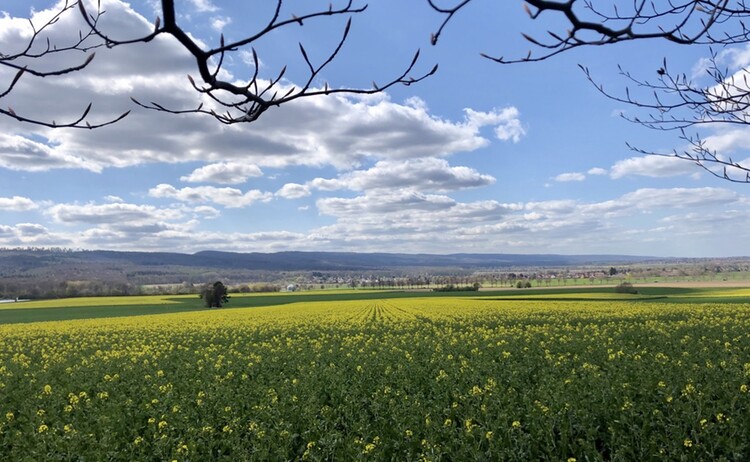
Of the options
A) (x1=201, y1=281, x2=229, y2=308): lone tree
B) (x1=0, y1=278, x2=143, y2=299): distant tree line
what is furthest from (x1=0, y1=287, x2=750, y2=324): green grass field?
(x1=0, y1=278, x2=143, y2=299): distant tree line

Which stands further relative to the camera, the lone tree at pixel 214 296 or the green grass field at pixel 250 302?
the lone tree at pixel 214 296

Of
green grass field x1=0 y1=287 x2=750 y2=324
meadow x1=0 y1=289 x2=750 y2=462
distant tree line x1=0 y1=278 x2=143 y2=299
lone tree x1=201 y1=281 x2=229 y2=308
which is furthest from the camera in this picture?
distant tree line x1=0 y1=278 x2=143 y2=299

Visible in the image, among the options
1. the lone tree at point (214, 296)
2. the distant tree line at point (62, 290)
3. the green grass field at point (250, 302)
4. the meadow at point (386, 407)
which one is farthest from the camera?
the distant tree line at point (62, 290)

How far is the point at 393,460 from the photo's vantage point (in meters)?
6.29

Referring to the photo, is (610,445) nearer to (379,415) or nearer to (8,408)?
(379,415)

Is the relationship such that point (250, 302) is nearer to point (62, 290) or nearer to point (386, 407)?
point (62, 290)

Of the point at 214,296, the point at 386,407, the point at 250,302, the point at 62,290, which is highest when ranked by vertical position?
the point at 386,407

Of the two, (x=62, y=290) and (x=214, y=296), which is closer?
(x=214, y=296)

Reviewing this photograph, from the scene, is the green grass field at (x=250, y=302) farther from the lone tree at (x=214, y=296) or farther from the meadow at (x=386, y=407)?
the meadow at (x=386, y=407)

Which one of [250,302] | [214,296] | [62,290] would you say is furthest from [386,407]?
[62,290]

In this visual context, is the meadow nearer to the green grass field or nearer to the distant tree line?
the green grass field

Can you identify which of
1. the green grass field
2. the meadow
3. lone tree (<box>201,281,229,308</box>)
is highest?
the meadow

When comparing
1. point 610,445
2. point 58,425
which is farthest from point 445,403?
point 58,425

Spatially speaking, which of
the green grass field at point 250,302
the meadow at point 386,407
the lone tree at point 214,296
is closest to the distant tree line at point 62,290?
the green grass field at point 250,302
